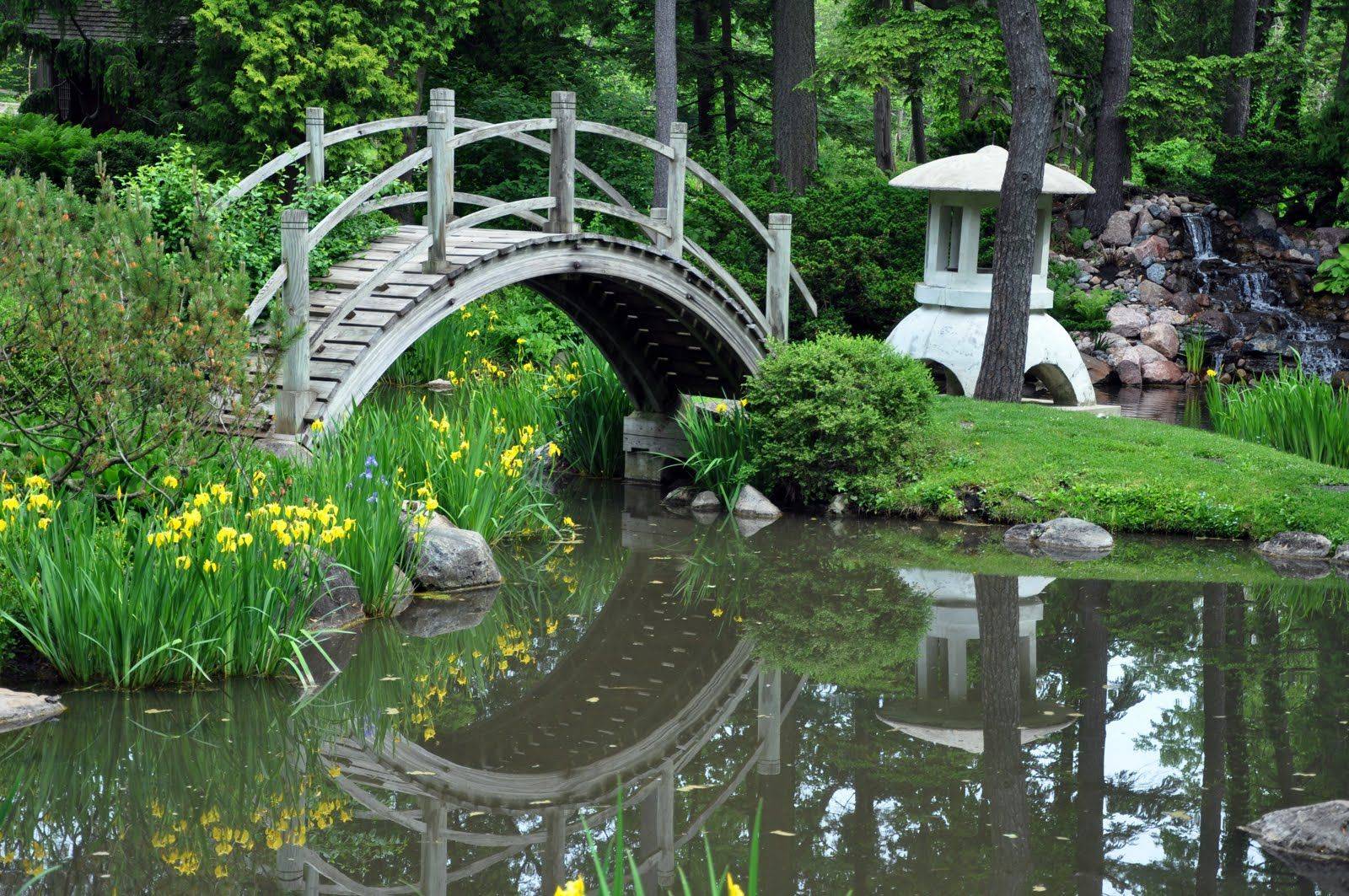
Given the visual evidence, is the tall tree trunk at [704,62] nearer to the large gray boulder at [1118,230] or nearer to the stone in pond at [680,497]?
Answer: the large gray boulder at [1118,230]

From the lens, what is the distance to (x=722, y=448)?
12.6 meters

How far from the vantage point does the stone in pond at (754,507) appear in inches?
472

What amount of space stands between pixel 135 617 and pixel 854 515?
635cm

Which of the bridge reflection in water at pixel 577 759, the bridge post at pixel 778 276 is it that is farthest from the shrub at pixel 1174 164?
the bridge reflection in water at pixel 577 759

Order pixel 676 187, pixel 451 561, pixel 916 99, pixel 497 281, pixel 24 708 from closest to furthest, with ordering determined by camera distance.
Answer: pixel 24 708, pixel 451 561, pixel 497 281, pixel 676 187, pixel 916 99

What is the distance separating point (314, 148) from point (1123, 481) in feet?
22.3

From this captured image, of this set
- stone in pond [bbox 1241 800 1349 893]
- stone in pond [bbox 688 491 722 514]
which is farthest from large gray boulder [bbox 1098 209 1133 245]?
stone in pond [bbox 1241 800 1349 893]

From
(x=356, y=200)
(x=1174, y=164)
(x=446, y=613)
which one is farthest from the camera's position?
(x=1174, y=164)

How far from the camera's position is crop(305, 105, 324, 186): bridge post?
11570 mm

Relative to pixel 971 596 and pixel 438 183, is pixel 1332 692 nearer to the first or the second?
pixel 971 596

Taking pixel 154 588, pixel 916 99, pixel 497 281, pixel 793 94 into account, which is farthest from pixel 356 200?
pixel 916 99

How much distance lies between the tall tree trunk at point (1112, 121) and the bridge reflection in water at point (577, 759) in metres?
15.2

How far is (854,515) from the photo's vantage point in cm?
1188

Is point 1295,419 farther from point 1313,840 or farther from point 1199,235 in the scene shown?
point 1199,235
